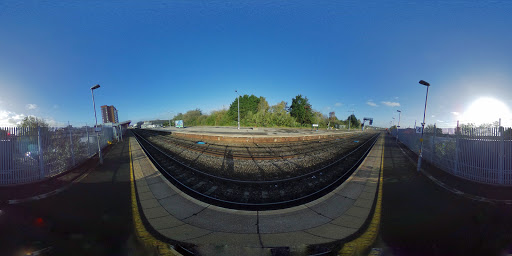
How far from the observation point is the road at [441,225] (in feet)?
11.8

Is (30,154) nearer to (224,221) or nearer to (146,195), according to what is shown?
(146,195)

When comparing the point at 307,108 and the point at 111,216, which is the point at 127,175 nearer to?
the point at 111,216

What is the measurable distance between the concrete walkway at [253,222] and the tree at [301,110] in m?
63.6

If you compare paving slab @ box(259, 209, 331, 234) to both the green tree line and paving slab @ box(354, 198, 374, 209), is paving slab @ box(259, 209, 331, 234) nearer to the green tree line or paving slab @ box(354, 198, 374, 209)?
paving slab @ box(354, 198, 374, 209)

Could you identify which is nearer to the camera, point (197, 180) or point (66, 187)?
point (66, 187)

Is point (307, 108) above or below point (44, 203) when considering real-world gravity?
above

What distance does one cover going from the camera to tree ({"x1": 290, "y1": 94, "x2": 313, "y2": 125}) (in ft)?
222

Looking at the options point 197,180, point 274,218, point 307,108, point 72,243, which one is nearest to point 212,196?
point 197,180

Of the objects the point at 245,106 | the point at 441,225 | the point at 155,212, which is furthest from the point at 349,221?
the point at 245,106

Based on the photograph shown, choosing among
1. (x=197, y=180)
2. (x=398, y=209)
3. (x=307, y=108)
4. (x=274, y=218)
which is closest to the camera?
(x=274, y=218)

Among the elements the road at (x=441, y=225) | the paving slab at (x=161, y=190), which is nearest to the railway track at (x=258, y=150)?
the paving slab at (x=161, y=190)

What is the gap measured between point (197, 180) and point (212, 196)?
2.23 m

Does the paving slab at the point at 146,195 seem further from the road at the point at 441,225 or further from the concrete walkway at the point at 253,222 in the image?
the road at the point at 441,225

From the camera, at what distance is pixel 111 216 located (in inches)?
185
